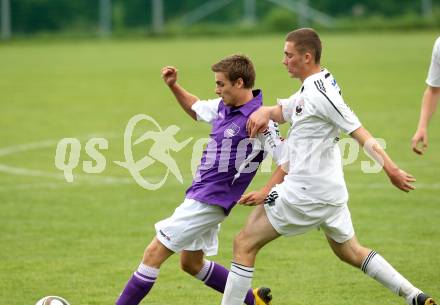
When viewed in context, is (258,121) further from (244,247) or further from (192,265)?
(192,265)

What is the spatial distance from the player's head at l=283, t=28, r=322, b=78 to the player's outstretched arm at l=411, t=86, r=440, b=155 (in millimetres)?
1226

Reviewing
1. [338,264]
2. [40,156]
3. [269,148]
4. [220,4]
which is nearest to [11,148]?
[40,156]

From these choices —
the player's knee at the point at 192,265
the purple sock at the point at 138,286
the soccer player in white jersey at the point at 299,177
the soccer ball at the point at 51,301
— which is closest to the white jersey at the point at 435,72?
the soccer player in white jersey at the point at 299,177

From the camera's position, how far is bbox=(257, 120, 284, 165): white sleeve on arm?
281 inches

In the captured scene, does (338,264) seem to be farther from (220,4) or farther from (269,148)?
(220,4)

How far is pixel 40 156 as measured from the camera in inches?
637

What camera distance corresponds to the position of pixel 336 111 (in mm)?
6773

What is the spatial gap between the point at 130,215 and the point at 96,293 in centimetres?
348

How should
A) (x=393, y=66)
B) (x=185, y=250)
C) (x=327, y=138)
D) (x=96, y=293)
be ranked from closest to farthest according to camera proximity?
(x=327, y=138) → (x=185, y=250) → (x=96, y=293) → (x=393, y=66)

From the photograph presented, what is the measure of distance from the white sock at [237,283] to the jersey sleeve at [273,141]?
823 mm

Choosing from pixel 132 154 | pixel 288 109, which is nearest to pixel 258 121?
pixel 288 109

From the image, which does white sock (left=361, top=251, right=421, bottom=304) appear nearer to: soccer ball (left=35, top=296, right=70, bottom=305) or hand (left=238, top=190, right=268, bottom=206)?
hand (left=238, top=190, right=268, bottom=206)

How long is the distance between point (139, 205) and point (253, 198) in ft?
19.1

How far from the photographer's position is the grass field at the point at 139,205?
875 cm
